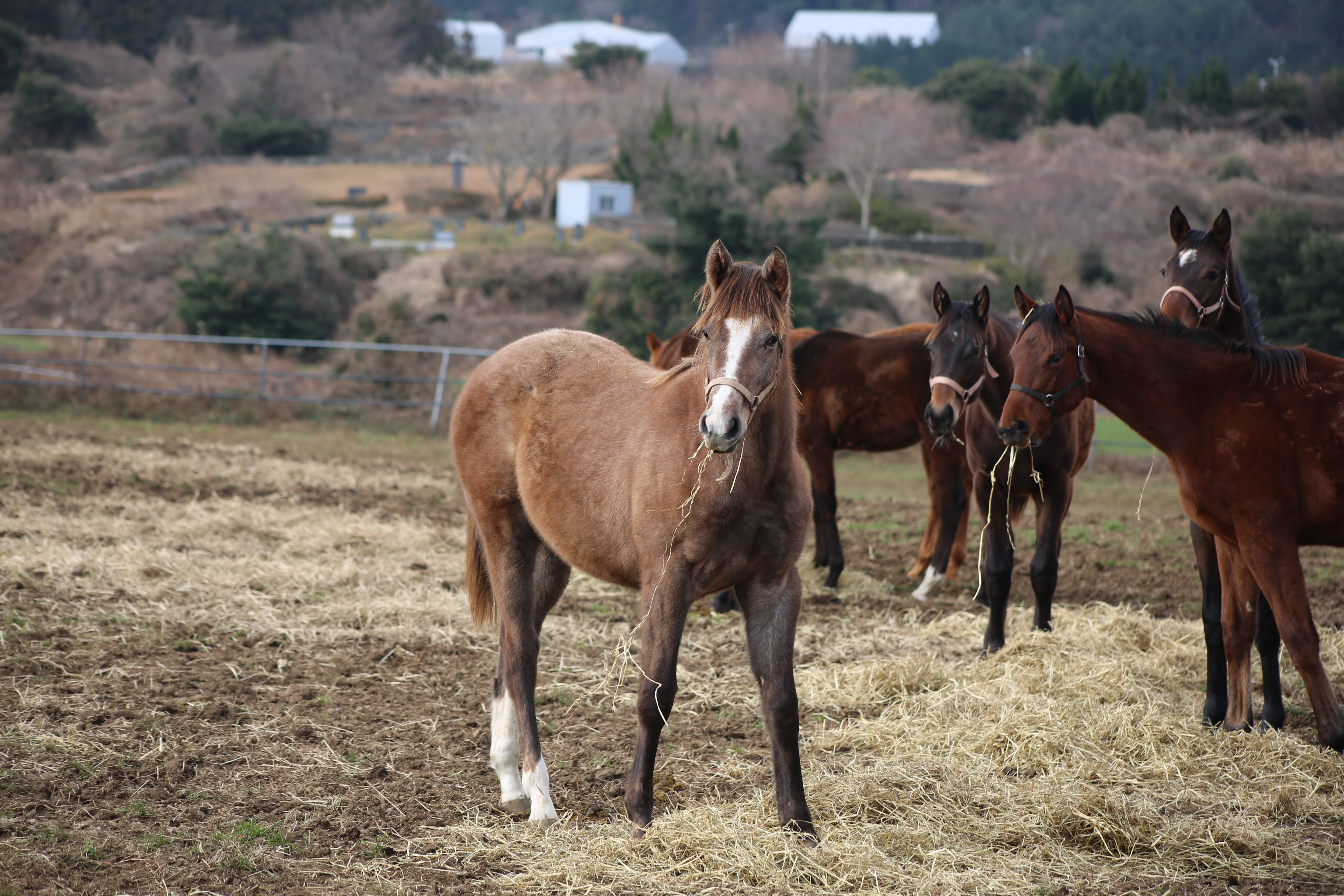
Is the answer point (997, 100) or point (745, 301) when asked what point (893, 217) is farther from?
point (745, 301)

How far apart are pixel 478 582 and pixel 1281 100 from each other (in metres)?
48.1

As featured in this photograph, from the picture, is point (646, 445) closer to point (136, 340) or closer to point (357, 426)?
point (357, 426)

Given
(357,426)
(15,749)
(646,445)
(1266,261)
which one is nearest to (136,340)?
(357,426)

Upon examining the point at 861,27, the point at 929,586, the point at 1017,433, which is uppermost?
the point at 861,27

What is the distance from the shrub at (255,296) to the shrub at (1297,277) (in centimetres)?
2032

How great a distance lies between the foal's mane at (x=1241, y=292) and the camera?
16.1 ft

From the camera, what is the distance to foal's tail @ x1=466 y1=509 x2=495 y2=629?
417 centimetres

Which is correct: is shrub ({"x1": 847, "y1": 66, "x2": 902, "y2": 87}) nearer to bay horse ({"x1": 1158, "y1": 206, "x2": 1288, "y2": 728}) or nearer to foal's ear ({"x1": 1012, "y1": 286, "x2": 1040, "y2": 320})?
bay horse ({"x1": 1158, "y1": 206, "x2": 1288, "y2": 728})

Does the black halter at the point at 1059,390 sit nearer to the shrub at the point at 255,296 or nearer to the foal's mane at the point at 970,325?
the foal's mane at the point at 970,325

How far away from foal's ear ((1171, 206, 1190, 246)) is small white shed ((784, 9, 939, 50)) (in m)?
89.0

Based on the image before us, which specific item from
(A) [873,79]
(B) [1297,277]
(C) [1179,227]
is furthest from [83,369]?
(A) [873,79]

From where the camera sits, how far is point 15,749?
377cm

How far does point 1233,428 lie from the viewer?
3.96 m

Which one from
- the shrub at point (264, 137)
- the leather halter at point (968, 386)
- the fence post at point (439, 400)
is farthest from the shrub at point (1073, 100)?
the leather halter at point (968, 386)
